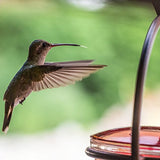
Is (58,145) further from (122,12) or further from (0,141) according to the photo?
(122,12)

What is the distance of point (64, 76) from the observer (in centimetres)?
A: 153

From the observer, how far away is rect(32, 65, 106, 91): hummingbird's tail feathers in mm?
1363

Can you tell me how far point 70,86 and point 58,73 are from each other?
220cm

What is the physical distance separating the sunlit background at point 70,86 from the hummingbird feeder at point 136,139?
2.17 meters

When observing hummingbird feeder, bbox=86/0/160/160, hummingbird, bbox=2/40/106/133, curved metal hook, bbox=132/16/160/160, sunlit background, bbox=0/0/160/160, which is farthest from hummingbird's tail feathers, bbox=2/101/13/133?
sunlit background, bbox=0/0/160/160

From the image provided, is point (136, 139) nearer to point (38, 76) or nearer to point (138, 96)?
point (138, 96)

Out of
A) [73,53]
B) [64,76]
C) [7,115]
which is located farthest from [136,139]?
[73,53]

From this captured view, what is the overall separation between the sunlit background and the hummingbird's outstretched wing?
81.9 inches

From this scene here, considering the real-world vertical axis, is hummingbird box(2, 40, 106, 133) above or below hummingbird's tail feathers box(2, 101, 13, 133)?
above

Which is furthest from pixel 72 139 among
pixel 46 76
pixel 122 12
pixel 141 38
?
pixel 46 76

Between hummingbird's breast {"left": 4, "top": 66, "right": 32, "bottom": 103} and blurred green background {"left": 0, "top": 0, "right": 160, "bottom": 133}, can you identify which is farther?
blurred green background {"left": 0, "top": 0, "right": 160, "bottom": 133}

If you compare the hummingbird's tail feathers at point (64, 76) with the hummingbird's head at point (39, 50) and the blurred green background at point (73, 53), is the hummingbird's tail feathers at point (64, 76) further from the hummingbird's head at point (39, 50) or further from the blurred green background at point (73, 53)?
the blurred green background at point (73, 53)

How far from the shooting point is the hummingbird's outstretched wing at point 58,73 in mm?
1370

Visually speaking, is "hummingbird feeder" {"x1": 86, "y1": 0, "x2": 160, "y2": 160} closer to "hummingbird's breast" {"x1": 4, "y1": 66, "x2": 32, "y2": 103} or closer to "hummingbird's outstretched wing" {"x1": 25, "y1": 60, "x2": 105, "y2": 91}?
"hummingbird's outstretched wing" {"x1": 25, "y1": 60, "x2": 105, "y2": 91}
